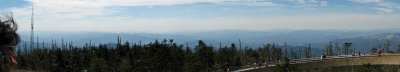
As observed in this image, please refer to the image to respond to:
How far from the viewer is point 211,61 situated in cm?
9731

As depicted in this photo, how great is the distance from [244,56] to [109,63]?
169ft

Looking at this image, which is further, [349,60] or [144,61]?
[144,61]

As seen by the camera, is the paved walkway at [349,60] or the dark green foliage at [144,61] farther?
the dark green foliage at [144,61]

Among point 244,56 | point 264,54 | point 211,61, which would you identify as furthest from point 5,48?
point 264,54

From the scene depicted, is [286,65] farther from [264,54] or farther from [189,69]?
[264,54]

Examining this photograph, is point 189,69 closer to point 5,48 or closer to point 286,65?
point 286,65

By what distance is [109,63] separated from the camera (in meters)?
90.2

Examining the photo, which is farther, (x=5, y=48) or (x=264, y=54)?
(x=264, y=54)

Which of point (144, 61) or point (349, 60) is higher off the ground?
point (144, 61)

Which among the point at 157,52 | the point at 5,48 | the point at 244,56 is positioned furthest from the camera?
the point at 244,56

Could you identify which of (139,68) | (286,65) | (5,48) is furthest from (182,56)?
(5,48)

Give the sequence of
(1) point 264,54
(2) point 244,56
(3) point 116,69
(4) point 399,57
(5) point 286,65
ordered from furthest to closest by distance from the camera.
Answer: (1) point 264,54, (2) point 244,56, (3) point 116,69, (4) point 399,57, (5) point 286,65

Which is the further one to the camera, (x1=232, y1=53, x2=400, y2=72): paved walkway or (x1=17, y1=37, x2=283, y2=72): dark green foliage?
(x1=17, y1=37, x2=283, y2=72): dark green foliage

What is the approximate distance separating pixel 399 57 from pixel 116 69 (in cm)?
3927
